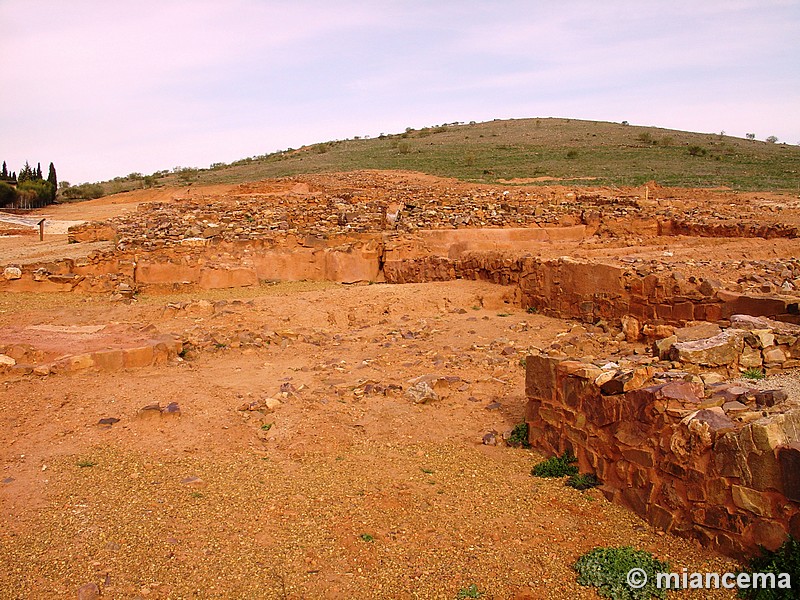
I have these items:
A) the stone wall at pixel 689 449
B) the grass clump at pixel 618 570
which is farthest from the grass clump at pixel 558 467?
the grass clump at pixel 618 570

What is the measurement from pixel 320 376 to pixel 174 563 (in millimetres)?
3886

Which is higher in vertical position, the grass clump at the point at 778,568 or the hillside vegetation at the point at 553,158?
the hillside vegetation at the point at 553,158

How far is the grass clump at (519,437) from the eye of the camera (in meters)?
5.27

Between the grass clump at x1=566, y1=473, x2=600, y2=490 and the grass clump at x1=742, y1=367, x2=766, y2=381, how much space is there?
1.71 meters

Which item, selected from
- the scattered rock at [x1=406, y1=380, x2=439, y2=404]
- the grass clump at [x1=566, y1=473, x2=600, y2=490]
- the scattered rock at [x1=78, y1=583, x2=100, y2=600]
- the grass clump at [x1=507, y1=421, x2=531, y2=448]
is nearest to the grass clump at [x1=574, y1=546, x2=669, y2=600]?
the grass clump at [x1=566, y1=473, x2=600, y2=490]

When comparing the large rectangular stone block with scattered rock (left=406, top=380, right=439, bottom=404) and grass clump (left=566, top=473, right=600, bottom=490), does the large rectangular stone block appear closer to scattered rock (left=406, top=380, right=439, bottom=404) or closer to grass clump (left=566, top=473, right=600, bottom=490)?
grass clump (left=566, top=473, right=600, bottom=490)

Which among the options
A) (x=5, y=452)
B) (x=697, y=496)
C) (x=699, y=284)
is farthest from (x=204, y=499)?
(x=699, y=284)

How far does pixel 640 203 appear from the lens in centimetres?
1655

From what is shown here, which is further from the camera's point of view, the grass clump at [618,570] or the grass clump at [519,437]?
the grass clump at [519,437]

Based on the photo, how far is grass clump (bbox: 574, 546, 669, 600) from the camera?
330cm

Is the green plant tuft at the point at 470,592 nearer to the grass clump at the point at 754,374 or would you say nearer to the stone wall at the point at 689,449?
the stone wall at the point at 689,449

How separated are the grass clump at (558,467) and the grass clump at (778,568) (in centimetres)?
152

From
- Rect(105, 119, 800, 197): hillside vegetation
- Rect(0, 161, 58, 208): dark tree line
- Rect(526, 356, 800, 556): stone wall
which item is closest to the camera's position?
Rect(526, 356, 800, 556): stone wall

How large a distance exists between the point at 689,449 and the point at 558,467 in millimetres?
1238
